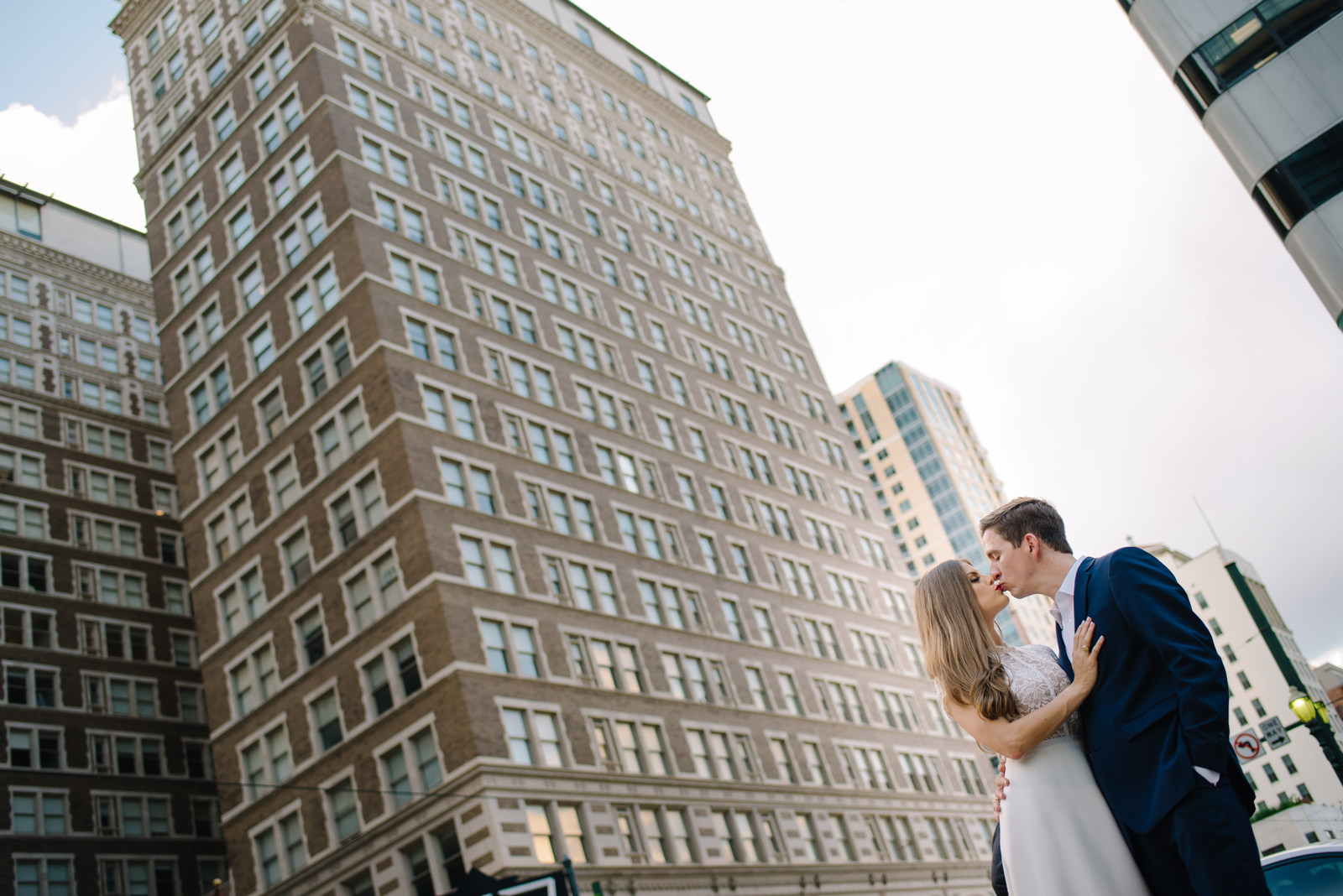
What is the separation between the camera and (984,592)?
223 inches

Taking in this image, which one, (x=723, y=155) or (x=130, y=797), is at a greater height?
(x=723, y=155)

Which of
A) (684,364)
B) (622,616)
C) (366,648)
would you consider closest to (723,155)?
(684,364)

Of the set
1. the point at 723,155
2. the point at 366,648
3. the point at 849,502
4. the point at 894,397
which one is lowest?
the point at 366,648

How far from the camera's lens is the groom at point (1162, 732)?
450 centimetres

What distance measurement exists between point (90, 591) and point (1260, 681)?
12968 cm

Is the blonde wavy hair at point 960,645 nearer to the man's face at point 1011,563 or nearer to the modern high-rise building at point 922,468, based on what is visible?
the man's face at point 1011,563

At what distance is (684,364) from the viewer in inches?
2447

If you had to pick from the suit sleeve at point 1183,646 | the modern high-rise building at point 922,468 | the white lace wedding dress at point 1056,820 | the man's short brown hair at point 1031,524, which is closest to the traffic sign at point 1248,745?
the man's short brown hair at point 1031,524

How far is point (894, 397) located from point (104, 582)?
119176 mm

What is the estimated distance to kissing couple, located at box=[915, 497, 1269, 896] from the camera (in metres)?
4.54

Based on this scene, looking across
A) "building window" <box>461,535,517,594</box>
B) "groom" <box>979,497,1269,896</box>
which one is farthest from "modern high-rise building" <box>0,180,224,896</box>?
"groom" <box>979,497,1269,896</box>

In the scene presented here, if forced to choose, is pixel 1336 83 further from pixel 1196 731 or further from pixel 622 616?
pixel 1196 731

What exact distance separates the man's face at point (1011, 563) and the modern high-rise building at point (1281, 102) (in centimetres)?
3133

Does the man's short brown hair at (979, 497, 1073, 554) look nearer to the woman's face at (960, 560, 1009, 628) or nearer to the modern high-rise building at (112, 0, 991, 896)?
the woman's face at (960, 560, 1009, 628)
